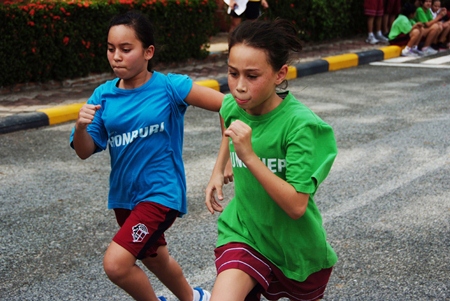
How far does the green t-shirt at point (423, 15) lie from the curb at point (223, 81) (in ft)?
2.38

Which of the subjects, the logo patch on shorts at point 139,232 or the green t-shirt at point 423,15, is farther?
the green t-shirt at point 423,15

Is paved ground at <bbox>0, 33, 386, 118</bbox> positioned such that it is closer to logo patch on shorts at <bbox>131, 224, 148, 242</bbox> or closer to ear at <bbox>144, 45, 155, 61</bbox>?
ear at <bbox>144, 45, 155, 61</bbox>

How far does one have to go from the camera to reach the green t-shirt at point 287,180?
2.68 meters

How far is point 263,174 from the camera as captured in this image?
2.55 metres

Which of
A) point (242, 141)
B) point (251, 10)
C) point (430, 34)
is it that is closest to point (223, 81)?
point (251, 10)

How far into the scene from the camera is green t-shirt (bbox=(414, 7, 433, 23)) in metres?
14.9

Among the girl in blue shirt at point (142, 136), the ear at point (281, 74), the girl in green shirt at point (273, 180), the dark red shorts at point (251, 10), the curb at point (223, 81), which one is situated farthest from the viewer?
the dark red shorts at point (251, 10)

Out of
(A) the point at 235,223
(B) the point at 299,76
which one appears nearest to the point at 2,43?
(B) the point at 299,76

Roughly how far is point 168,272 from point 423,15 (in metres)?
12.5

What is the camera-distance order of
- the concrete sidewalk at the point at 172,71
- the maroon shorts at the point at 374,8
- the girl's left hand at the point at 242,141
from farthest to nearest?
the maroon shorts at the point at 374,8
the concrete sidewalk at the point at 172,71
the girl's left hand at the point at 242,141

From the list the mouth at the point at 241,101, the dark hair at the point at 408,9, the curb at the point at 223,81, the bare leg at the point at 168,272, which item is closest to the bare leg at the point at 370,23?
the dark hair at the point at 408,9

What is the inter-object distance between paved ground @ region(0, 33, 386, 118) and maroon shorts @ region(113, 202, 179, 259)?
17.0 feet

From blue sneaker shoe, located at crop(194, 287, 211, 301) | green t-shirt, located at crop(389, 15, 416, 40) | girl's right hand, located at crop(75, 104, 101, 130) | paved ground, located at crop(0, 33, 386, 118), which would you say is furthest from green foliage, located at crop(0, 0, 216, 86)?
girl's right hand, located at crop(75, 104, 101, 130)

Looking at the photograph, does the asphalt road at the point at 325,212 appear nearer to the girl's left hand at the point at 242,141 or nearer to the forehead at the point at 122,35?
the forehead at the point at 122,35
